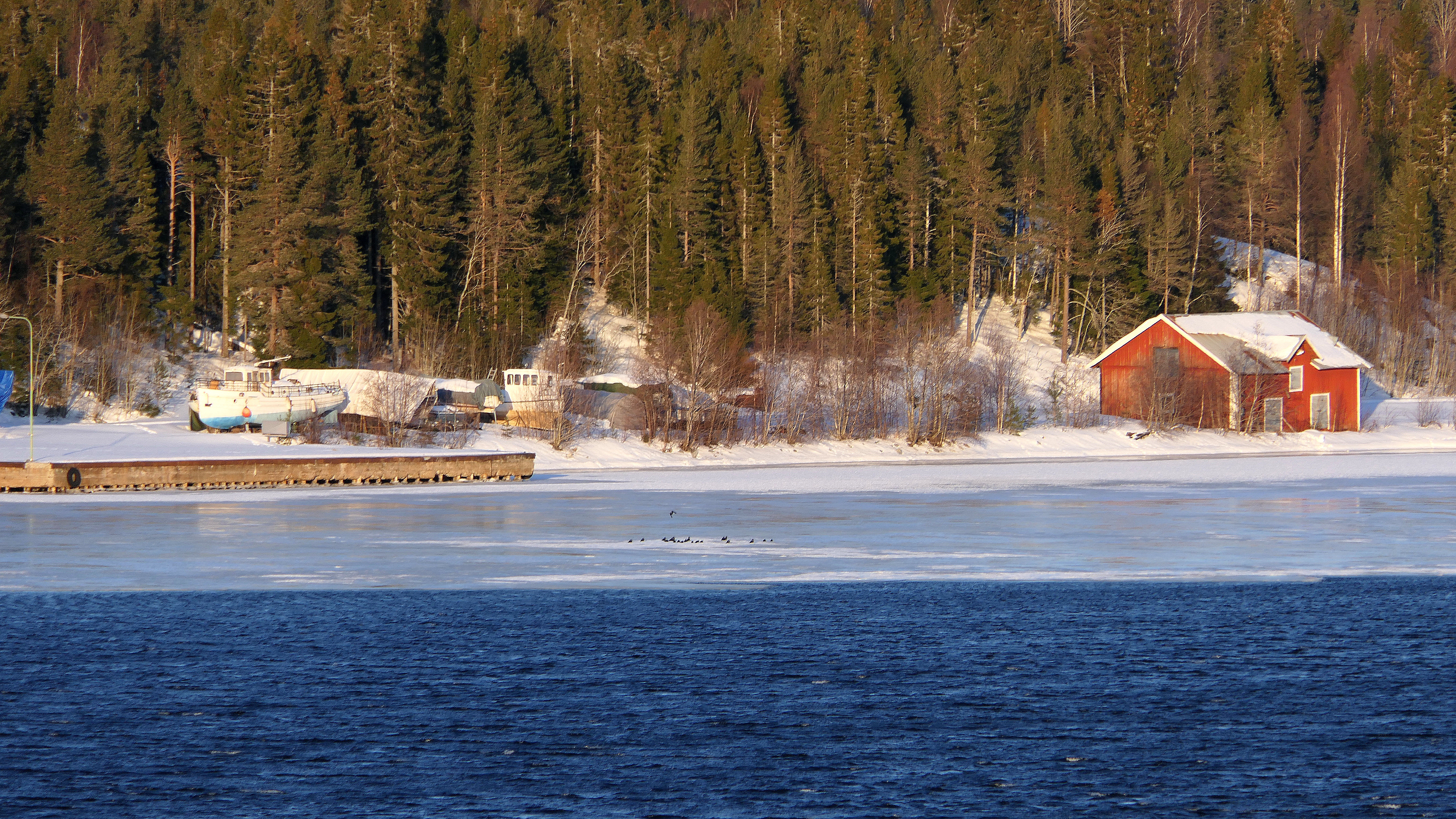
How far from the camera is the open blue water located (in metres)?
9.85

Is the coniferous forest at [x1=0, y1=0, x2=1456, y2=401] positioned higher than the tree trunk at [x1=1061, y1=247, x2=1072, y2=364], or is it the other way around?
the coniferous forest at [x1=0, y1=0, x2=1456, y2=401]

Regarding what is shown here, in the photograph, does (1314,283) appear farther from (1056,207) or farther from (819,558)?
(819,558)

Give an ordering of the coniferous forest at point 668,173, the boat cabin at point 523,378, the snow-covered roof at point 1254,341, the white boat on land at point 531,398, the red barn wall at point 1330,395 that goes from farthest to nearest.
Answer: the coniferous forest at point 668,173 → the red barn wall at point 1330,395 → the snow-covered roof at point 1254,341 → the boat cabin at point 523,378 → the white boat on land at point 531,398

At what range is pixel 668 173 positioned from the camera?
76.1 meters

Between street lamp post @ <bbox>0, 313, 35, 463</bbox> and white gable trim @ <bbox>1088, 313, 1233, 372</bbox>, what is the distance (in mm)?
38971

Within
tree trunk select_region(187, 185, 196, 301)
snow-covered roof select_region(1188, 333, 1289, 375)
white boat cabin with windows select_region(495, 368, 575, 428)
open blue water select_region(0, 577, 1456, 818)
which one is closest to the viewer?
open blue water select_region(0, 577, 1456, 818)

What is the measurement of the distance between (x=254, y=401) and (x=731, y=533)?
85.1 ft

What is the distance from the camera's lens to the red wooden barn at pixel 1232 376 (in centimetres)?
5653

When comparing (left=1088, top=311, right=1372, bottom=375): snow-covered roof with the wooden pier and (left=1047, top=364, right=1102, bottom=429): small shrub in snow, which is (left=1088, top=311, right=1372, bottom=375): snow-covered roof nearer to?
(left=1047, top=364, right=1102, bottom=429): small shrub in snow

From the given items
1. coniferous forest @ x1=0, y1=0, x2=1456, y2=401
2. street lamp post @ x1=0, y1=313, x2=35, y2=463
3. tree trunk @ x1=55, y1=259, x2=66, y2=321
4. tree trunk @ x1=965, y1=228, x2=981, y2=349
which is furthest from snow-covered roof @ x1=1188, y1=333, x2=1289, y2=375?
tree trunk @ x1=55, y1=259, x2=66, y2=321

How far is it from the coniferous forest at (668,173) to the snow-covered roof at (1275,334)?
13612 mm

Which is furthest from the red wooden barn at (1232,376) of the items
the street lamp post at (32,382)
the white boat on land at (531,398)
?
the street lamp post at (32,382)

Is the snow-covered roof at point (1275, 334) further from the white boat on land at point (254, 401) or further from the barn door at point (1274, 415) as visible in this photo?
the white boat on land at point (254, 401)

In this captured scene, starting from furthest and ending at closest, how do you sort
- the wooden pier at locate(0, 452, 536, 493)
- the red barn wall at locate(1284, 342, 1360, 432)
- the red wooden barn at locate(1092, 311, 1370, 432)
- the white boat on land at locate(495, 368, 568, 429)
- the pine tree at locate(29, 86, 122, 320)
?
the pine tree at locate(29, 86, 122, 320), the red barn wall at locate(1284, 342, 1360, 432), the red wooden barn at locate(1092, 311, 1370, 432), the white boat on land at locate(495, 368, 568, 429), the wooden pier at locate(0, 452, 536, 493)
